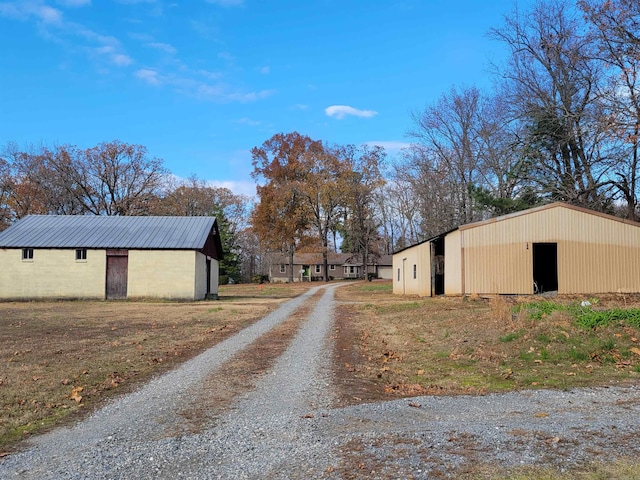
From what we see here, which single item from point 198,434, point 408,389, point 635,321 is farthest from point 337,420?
point 635,321

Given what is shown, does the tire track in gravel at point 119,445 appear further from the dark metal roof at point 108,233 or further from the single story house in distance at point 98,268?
the dark metal roof at point 108,233

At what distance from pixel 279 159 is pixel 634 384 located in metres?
50.6

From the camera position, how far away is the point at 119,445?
4.59m

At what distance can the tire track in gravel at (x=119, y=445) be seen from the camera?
399 centimetres

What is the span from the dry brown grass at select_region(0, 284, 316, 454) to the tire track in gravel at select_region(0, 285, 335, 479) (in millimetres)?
425

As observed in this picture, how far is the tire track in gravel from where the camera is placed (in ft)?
13.1

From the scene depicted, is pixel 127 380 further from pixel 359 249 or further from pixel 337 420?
pixel 359 249

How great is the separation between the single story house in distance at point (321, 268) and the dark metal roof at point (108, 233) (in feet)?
128

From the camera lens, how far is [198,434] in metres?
4.93

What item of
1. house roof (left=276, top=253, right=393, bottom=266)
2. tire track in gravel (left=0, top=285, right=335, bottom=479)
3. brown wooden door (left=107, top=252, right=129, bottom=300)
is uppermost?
house roof (left=276, top=253, right=393, bottom=266)

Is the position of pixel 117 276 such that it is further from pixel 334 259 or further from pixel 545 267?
pixel 334 259

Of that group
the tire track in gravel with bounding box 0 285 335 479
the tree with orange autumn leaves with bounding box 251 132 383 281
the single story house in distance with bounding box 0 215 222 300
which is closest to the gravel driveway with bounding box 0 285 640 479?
the tire track in gravel with bounding box 0 285 335 479

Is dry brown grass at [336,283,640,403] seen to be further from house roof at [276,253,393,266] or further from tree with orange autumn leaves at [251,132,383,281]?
house roof at [276,253,393,266]

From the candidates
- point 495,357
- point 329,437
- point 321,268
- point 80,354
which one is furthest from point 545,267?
point 321,268
